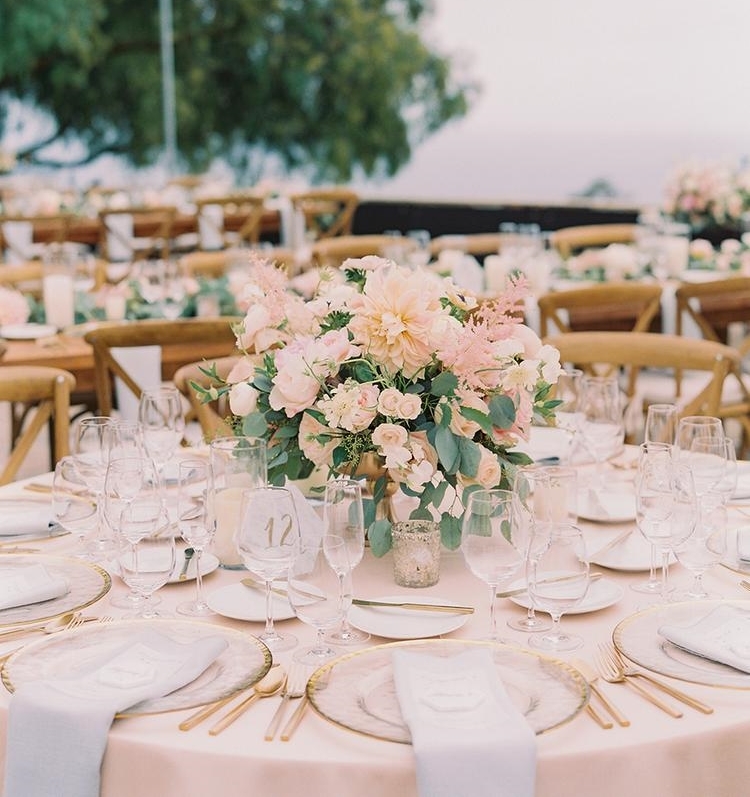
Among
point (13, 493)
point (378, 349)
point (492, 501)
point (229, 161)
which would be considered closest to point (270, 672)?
point (492, 501)

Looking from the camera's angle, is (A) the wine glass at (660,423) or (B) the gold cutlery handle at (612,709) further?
(A) the wine glass at (660,423)

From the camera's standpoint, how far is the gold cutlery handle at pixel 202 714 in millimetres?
1379

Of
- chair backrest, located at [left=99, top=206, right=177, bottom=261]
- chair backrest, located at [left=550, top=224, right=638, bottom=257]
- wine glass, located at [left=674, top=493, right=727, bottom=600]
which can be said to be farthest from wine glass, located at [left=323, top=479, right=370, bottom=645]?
chair backrest, located at [left=99, top=206, right=177, bottom=261]

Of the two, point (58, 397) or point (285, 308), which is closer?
point (285, 308)

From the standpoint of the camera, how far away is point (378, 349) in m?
1.80

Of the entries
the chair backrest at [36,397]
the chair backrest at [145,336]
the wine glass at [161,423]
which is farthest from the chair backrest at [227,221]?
the wine glass at [161,423]

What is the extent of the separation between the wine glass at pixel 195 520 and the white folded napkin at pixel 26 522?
350 millimetres

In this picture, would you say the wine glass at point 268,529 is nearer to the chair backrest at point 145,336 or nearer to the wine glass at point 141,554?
the wine glass at point 141,554

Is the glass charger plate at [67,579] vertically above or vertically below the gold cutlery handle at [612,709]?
above

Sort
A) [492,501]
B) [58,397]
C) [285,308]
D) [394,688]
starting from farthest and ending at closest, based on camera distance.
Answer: [58,397] < [285,308] < [492,501] < [394,688]

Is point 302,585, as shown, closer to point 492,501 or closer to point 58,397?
point 492,501

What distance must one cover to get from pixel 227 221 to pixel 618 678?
26.2ft

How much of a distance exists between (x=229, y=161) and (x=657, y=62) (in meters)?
7.46

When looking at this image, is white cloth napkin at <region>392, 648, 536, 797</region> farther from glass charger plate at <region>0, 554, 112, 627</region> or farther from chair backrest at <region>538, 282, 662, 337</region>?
chair backrest at <region>538, 282, 662, 337</region>
